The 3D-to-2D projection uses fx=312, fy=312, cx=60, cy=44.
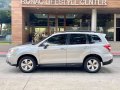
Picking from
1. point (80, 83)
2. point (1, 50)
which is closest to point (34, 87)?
point (80, 83)

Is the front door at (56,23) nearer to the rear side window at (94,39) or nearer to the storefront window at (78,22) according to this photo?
the storefront window at (78,22)

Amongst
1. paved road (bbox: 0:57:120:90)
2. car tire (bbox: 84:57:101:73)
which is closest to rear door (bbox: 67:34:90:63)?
car tire (bbox: 84:57:101:73)

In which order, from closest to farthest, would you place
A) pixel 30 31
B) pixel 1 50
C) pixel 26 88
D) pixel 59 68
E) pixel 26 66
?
pixel 26 88 → pixel 26 66 → pixel 59 68 → pixel 1 50 → pixel 30 31

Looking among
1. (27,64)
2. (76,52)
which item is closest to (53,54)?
(76,52)

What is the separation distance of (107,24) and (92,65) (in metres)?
16.5

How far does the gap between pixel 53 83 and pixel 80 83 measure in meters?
0.88

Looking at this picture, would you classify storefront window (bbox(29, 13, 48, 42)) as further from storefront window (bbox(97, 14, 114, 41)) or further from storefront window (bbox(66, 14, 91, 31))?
storefront window (bbox(97, 14, 114, 41))

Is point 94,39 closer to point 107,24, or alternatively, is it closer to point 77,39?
point 77,39

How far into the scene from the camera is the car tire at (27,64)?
41.1ft

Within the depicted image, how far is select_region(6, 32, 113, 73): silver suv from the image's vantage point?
1252 cm

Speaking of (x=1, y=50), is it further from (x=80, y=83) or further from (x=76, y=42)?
(x=80, y=83)

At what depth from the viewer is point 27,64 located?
12.6m

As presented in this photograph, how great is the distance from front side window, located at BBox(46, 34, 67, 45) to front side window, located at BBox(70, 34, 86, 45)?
0.30 metres

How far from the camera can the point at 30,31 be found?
93.3 ft
